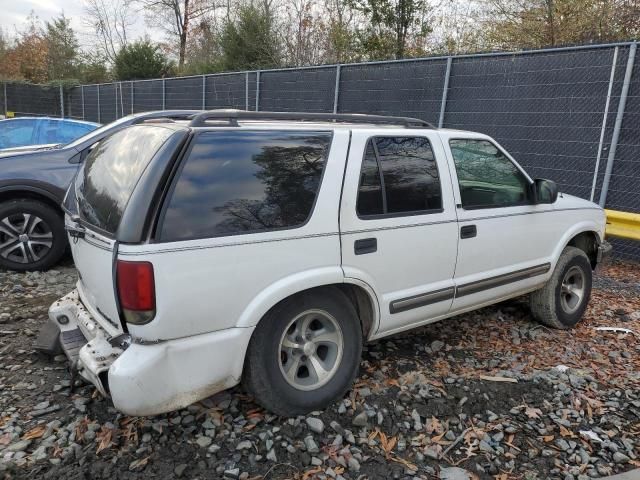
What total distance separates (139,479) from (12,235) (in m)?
3.87

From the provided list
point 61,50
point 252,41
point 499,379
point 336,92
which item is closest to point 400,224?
point 499,379

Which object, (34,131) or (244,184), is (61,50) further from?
(244,184)

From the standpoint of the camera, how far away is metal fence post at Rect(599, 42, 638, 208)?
6602 mm

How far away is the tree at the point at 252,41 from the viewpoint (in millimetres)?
Result: 19422

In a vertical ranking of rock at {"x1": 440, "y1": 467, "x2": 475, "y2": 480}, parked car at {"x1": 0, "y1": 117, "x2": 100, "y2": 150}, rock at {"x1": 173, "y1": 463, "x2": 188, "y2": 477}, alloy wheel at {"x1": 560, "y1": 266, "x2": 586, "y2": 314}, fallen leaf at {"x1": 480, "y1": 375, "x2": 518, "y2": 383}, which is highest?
parked car at {"x1": 0, "y1": 117, "x2": 100, "y2": 150}

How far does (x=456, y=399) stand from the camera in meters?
3.41

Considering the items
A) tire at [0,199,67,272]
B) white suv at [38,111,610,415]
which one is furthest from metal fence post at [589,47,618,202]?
tire at [0,199,67,272]

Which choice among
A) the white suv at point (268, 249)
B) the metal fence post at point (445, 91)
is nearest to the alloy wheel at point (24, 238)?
the white suv at point (268, 249)

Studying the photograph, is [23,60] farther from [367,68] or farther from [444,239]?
[444,239]

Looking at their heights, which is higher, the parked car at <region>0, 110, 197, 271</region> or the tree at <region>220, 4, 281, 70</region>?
the tree at <region>220, 4, 281, 70</region>

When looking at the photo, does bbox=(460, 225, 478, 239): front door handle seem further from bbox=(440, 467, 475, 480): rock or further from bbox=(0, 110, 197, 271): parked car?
bbox=(0, 110, 197, 271): parked car

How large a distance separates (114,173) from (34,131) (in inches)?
260

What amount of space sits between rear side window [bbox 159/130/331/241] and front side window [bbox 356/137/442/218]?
34 cm

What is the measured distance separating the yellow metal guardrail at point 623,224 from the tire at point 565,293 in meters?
2.07
